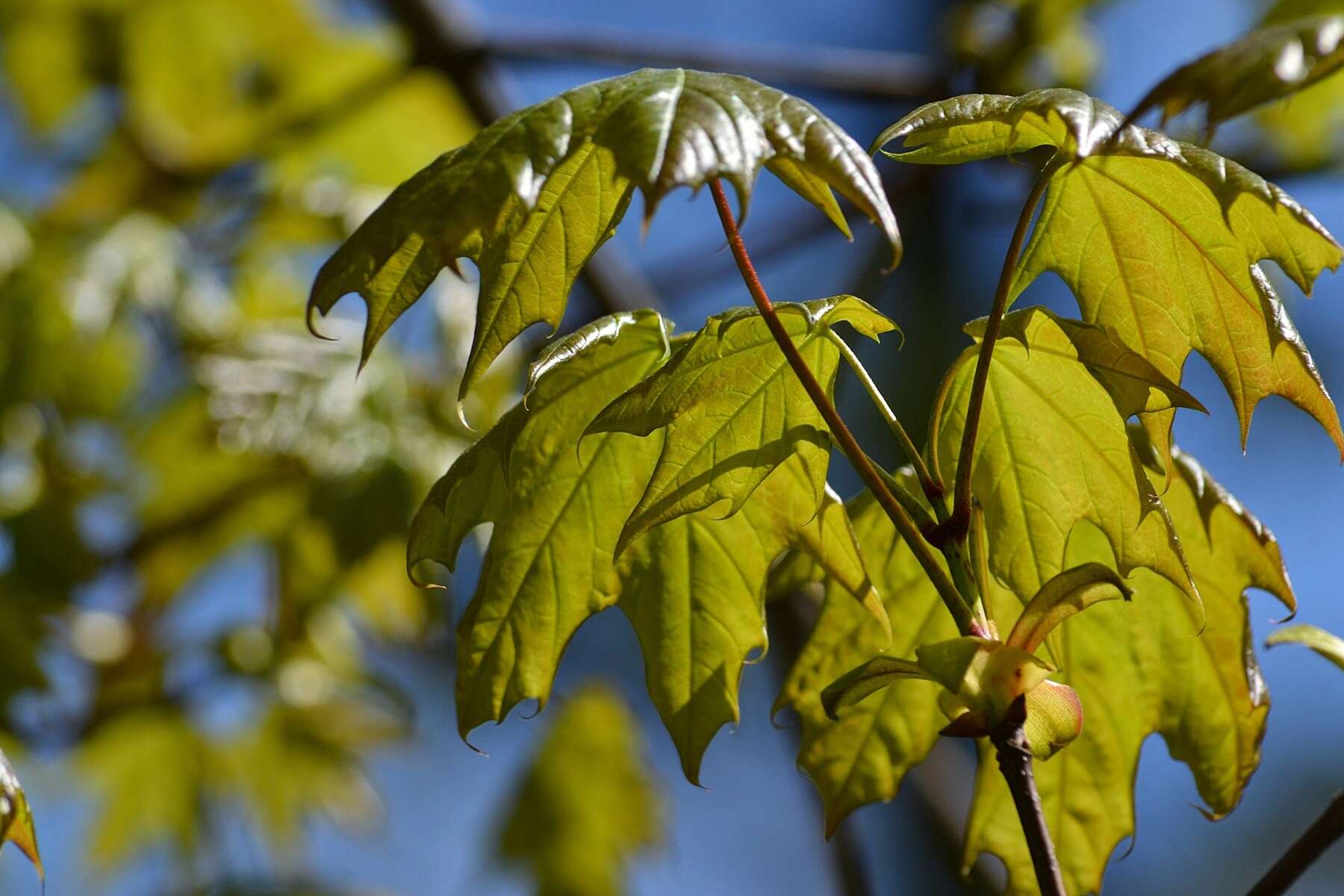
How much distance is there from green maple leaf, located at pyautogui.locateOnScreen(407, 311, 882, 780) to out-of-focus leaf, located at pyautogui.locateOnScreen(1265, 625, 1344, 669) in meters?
0.22

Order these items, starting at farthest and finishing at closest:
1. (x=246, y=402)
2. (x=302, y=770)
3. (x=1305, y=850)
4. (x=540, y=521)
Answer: (x=302, y=770)
(x=246, y=402)
(x=540, y=521)
(x=1305, y=850)

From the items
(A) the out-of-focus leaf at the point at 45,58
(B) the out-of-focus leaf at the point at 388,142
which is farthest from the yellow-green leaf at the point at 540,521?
(A) the out-of-focus leaf at the point at 45,58

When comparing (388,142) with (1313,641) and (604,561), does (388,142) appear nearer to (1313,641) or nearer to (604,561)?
(604,561)

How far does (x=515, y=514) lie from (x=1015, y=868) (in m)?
0.36

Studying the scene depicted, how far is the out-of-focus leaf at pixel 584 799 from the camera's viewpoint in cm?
236

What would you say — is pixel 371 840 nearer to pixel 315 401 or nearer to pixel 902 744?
pixel 315 401

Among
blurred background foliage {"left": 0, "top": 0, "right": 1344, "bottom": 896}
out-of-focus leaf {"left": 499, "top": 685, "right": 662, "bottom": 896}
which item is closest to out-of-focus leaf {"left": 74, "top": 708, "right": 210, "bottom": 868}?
blurred background foliage {"left": 0, "top": 0, "right": 1344, "bottom": 896}

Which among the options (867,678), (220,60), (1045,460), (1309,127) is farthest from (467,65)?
(867,678)

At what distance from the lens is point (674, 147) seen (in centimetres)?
54

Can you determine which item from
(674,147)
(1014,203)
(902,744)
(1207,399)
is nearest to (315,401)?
(1014,203)

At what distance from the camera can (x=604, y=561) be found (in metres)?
0.73

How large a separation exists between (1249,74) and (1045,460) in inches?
9.8

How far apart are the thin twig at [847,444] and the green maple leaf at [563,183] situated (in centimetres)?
5

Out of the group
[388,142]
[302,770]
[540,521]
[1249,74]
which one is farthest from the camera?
[388,142]
